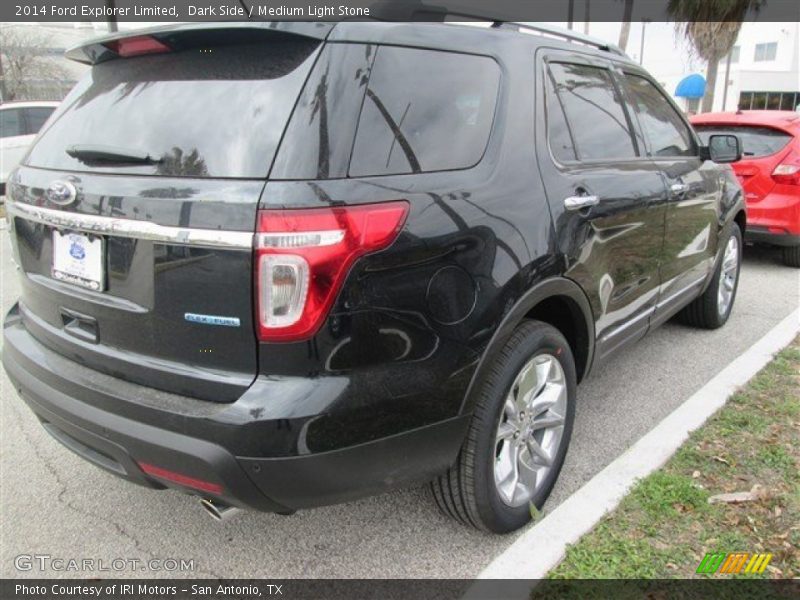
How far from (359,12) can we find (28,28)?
1503 inches

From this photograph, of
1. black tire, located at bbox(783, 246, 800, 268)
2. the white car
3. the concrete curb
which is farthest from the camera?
the white car

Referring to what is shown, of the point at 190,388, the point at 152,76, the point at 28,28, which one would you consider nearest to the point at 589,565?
the point at 190,388

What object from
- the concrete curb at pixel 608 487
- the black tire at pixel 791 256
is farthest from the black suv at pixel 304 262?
the black tire at pixel 791 256

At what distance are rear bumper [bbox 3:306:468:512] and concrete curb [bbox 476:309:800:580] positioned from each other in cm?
53

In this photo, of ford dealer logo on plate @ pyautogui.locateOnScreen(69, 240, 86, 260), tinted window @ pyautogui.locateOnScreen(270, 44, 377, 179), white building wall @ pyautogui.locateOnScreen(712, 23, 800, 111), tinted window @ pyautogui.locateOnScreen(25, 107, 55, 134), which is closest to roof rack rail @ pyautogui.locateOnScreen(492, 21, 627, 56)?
tinted window @ pyautogui.locateOnScreen(270, 44, 377, 179)

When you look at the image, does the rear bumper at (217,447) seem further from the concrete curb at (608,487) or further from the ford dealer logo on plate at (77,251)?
the concrete curb at (608,487)

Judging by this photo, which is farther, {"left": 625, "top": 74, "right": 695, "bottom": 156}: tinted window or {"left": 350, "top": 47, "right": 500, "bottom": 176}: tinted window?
{"left": 625, "top": 74, "right": 695, "bottom": 156}: tinted window

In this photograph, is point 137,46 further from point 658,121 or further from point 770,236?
point 770,236

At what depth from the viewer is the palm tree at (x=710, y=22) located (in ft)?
51.0

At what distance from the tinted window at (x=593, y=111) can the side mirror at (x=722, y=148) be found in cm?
123

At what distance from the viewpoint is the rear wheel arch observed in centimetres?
214

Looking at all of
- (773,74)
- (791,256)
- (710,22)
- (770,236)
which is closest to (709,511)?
(770,236)

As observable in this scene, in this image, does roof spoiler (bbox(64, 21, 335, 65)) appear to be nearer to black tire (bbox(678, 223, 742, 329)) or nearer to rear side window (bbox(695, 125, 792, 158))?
black tire (bbox(678, 223, 742, 329))

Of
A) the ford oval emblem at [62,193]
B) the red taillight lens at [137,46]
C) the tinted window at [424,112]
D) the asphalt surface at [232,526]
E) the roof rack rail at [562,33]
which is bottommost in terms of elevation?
the asphalt surface at [232,526]
